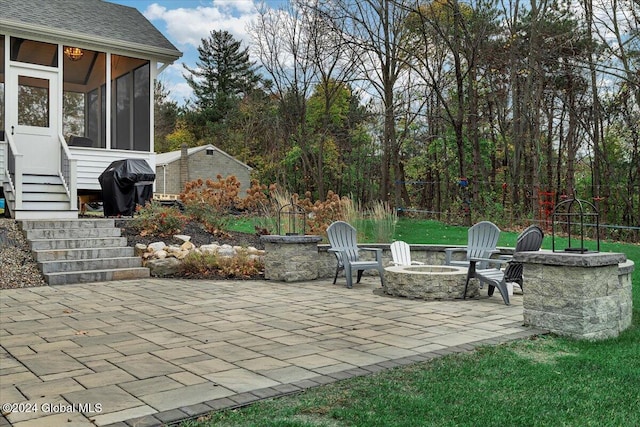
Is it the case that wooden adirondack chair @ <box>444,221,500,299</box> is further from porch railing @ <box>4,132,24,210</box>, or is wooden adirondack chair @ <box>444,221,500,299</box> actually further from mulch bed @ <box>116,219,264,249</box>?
porch railing @ <box>4,132,24,210</box>

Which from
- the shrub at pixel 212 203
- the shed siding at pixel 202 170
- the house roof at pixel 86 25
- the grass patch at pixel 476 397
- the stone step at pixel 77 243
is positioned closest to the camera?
the grass patch at pixel 476 397

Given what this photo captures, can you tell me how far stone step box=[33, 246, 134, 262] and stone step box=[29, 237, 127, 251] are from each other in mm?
176

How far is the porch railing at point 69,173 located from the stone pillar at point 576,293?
794cm

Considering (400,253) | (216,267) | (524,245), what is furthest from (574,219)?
(216,267)

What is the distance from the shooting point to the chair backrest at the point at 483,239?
23.6ft

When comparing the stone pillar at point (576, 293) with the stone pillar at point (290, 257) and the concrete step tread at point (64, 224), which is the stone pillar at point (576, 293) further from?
the concrete step tread at point (64, 224)

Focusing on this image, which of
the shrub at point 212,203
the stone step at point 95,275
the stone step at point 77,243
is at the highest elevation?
the shrub at point 212,203

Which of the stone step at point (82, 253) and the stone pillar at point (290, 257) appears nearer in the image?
the stone step at point (82, 253)

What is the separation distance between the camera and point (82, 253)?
772cm

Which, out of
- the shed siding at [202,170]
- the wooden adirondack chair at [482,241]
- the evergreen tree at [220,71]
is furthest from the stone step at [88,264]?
the evergreen tree at [220,71]

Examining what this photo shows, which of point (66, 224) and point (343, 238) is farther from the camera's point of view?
point (66, 224)

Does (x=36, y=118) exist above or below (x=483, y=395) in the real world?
above

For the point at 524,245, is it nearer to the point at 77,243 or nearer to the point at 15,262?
the point at 77,243

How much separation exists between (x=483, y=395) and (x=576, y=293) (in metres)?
1.82
